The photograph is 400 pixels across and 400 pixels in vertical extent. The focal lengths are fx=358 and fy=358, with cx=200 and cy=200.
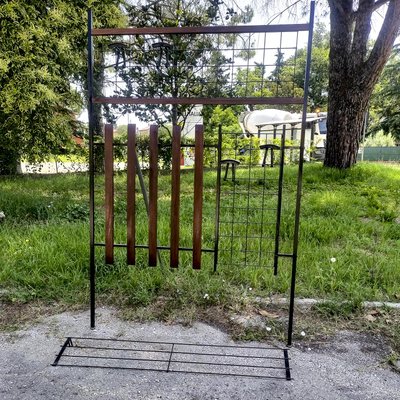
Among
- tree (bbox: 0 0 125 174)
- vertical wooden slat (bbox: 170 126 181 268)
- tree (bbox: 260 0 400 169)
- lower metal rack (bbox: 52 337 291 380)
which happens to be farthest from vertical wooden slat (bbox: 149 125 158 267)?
tree (bbox: 260 0 400 169)

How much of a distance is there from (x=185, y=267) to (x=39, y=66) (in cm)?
287

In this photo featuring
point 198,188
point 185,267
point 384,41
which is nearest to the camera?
point 198,188

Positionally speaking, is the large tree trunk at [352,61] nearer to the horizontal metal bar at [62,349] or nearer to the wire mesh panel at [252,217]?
the wire mesh panel at [252,217]

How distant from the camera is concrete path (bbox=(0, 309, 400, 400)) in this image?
1.70m

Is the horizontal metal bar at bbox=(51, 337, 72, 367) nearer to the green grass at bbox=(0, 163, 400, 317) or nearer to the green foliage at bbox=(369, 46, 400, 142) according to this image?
the green grass at bbox=(0, 163, 400, 317)

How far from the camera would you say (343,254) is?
3266 millimetres

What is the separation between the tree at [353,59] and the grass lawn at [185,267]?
2.56 metres

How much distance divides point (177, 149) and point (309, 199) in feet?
12.0

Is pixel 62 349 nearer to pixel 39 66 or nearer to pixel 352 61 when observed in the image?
pixel 39 66

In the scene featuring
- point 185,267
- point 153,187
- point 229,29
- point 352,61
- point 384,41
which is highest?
point 384,41

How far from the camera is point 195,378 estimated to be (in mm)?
1822

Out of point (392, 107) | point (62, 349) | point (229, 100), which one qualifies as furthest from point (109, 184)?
point (392, 107)

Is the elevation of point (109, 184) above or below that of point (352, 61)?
below

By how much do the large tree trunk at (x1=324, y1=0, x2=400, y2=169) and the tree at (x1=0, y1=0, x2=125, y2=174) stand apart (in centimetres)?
406
